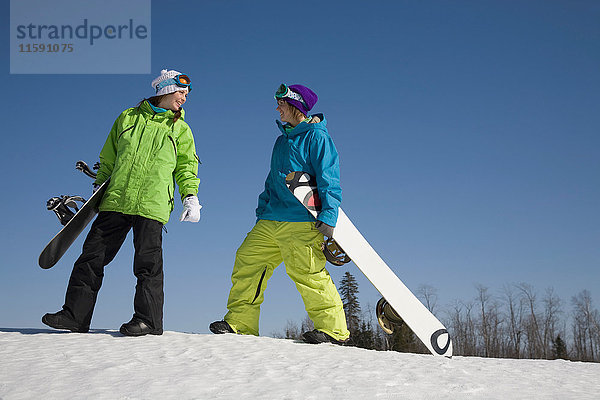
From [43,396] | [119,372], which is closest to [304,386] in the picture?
[119,372]

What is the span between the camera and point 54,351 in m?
3.38

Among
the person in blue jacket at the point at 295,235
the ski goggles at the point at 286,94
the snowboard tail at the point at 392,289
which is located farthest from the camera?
the ski goggles at the point at 286,94

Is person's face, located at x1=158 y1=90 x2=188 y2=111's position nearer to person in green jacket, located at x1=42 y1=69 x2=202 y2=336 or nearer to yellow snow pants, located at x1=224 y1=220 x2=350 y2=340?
person in green jacket, located at x1=42 y1=69 x2=202 y2=336

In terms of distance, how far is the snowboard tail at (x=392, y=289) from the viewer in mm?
4754

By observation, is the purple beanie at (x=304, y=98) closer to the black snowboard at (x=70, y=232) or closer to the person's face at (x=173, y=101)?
the person's face at (x=173, y=101)

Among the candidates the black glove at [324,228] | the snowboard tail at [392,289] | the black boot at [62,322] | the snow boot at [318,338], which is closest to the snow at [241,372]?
the black boot at [62,322]

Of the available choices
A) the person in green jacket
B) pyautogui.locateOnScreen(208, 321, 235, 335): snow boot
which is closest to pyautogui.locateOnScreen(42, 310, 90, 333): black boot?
the person in green jacket

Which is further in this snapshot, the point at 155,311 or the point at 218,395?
the point at 155,311

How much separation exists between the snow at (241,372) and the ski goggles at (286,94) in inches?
89.8

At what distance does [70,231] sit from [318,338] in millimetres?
2319

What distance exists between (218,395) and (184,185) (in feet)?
7.61

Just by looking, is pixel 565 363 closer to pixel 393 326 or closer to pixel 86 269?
pixel 393 326

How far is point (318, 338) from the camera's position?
4328 millimetres

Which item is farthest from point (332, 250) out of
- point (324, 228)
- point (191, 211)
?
point (191, 211)
